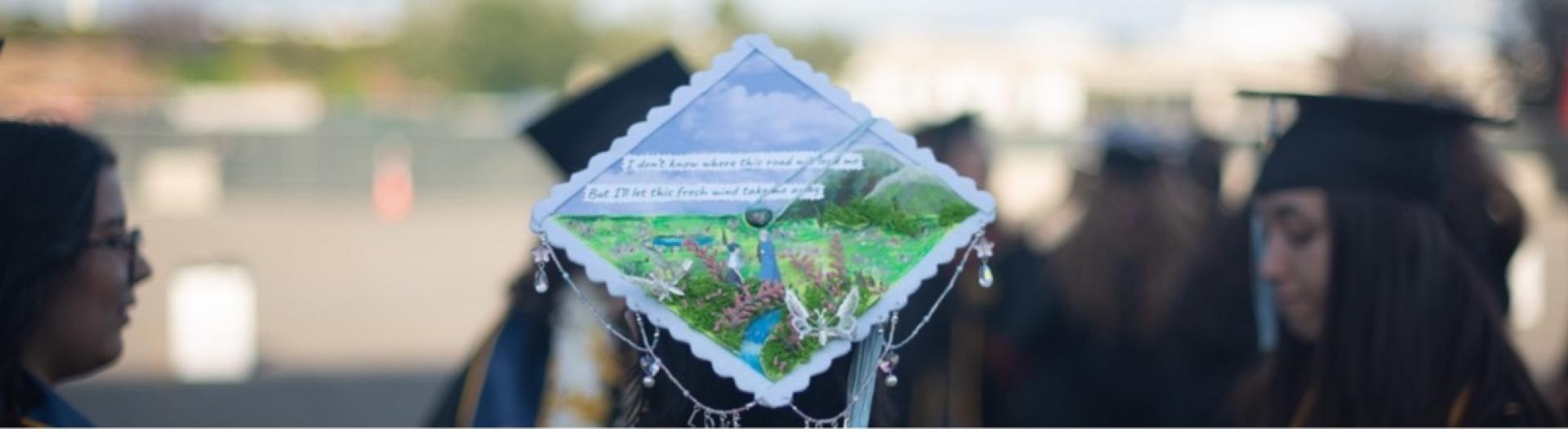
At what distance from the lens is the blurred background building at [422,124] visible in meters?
8.45

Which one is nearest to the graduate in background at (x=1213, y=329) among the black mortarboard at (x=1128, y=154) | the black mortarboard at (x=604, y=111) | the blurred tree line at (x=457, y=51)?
the black mortarboard at (x=1128, y=154)

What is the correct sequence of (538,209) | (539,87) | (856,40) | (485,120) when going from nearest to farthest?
(538,209) < (485,120) < (856,40) < (539,87)

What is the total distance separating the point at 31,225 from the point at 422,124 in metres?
27.1

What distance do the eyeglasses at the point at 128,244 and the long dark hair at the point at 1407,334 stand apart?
1891 mm

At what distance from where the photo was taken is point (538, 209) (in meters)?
1.60

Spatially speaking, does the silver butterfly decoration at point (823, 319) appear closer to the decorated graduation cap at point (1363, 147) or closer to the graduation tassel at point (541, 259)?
the graduation tassel at point (541, 259)

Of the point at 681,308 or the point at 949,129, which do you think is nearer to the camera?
the point at 681,308

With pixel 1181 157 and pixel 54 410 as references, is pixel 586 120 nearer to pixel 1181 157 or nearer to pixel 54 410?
pixel 54 410

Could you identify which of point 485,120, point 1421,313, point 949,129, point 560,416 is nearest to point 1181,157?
point 949,129

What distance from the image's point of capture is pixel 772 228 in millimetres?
1636

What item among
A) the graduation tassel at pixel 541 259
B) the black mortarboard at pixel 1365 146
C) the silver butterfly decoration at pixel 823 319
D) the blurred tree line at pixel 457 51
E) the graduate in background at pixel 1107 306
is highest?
the graduation tassel at pixel 541 259

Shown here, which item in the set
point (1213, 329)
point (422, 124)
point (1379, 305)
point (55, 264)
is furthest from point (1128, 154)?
point (422, 124)

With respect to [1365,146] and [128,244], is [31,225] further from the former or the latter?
[1365,146]

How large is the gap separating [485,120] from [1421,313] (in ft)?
106
